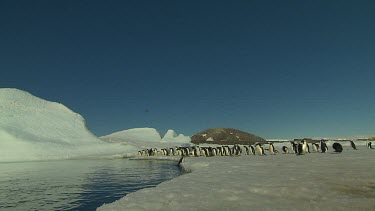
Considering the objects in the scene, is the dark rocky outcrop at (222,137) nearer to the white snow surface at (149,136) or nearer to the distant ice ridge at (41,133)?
the white snow surface at (149,136)

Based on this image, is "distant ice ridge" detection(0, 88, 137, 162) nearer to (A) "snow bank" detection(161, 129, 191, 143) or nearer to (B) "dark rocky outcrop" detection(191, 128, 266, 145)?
(A) "snow bank" detection(161, 129, 191, 143)

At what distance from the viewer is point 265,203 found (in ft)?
23.6

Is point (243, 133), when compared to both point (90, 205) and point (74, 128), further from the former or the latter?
point (90, 205)

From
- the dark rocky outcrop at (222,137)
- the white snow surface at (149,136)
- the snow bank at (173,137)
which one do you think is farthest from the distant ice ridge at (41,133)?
the dark rocky outcrop at (222,137)

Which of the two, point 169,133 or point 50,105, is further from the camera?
point 169,133

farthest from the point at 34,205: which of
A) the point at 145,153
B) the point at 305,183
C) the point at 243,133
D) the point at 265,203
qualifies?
the point at 243,133

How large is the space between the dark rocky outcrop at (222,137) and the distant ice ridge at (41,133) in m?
37.5

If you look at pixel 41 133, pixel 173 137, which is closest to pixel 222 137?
pixel 173 137

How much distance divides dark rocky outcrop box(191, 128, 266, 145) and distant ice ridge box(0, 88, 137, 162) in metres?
37.5

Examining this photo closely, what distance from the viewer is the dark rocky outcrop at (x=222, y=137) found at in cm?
9506

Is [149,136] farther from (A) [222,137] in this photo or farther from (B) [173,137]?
(A) [222,137]

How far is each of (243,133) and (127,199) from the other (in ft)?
325

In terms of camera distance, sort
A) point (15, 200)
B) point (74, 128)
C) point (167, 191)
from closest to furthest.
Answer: point (167, 191), point (15, 200), point (74, 128)

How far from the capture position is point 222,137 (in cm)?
9738
